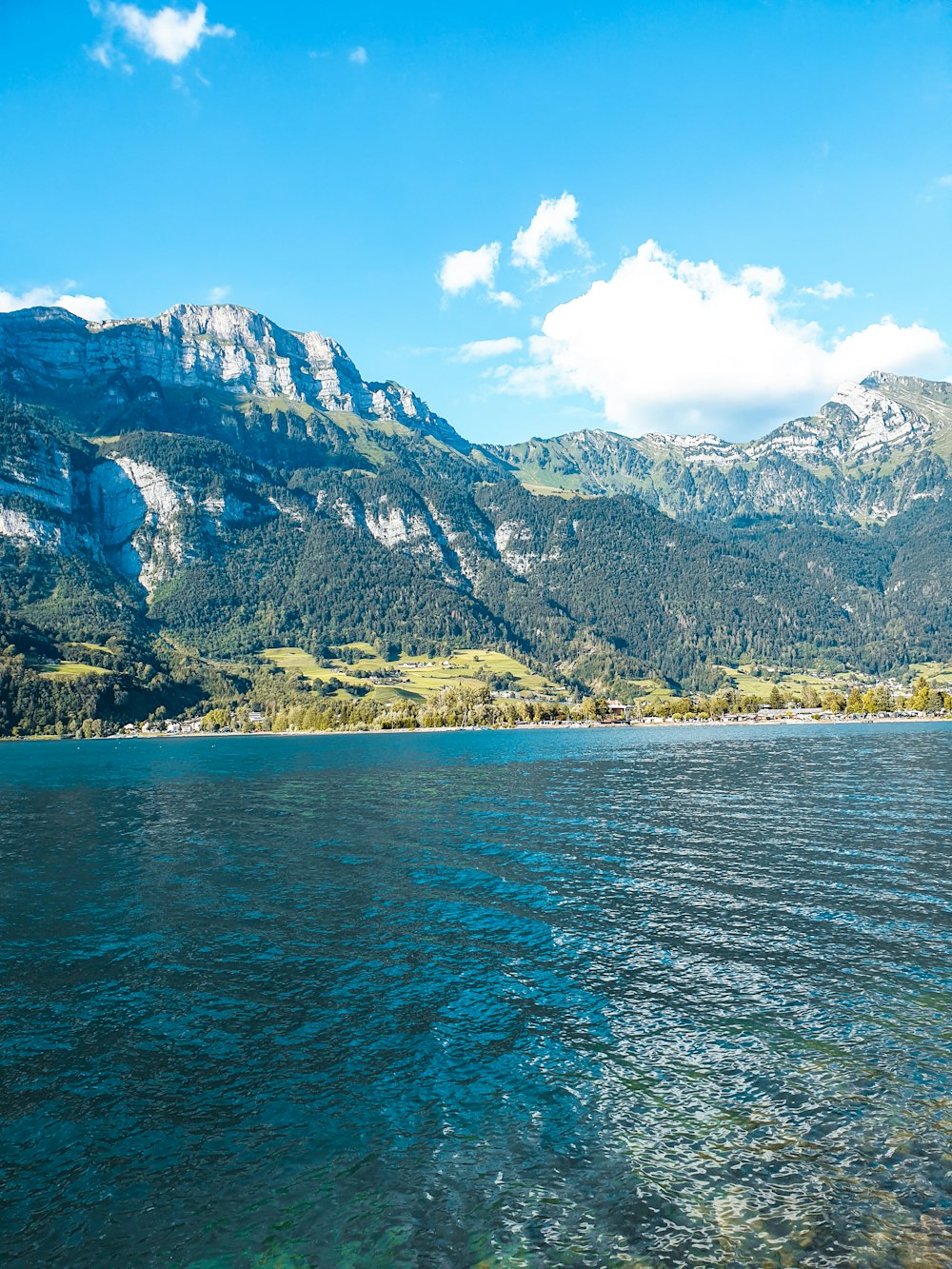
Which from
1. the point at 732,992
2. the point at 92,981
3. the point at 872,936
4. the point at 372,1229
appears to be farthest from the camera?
the point at 872,936

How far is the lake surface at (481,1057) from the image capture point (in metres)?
18.6

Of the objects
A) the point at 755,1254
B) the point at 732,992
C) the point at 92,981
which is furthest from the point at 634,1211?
the point at 92,981

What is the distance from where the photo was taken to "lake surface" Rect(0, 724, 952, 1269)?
60.9 ft

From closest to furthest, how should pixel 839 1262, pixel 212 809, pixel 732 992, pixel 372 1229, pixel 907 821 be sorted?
pixel 839 1262 < pixel 372 1229 < pixel 732 992 < pixel 907 821 < pixel 212 809

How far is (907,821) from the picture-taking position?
72.2 meters

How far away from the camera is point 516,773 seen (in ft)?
419

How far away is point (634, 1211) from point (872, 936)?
26.5 m

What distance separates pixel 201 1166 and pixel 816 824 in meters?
65.2

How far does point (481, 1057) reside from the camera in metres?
27.3

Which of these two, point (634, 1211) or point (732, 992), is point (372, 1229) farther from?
point (732, 992)

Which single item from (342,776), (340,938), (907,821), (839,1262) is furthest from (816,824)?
(342,776)

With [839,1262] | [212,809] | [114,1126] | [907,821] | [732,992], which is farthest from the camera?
[212,809]

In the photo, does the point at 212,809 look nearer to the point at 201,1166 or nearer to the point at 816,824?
the point at 816,824

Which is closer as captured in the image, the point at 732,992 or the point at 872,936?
the point at 732,992
